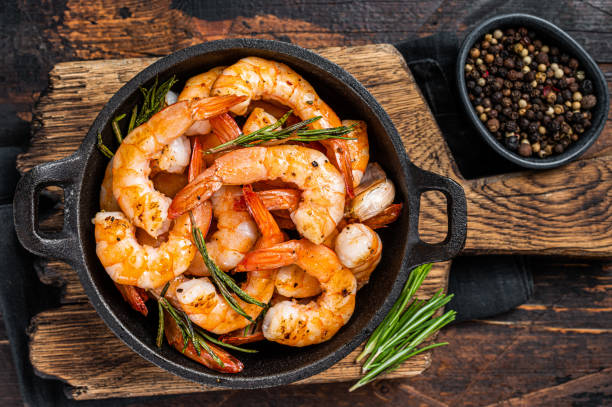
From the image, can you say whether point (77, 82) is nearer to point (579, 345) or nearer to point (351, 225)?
point (351, 225)

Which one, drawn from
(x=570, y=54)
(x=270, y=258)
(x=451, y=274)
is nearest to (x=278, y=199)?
(x=270, y=258)

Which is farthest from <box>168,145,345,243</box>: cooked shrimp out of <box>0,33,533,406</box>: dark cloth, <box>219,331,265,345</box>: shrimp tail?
<box>0,33,533,406</box>: dark cloth

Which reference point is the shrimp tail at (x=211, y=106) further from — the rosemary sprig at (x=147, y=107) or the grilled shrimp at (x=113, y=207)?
the grilled shrimp at (x=113, y=207)

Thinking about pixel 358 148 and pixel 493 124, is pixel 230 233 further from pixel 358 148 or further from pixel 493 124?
pixel 493 124

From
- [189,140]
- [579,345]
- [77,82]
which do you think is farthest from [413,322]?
[77,82]

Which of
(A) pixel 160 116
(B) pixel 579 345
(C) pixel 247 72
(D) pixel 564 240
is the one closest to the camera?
(A) pixel 160 116
